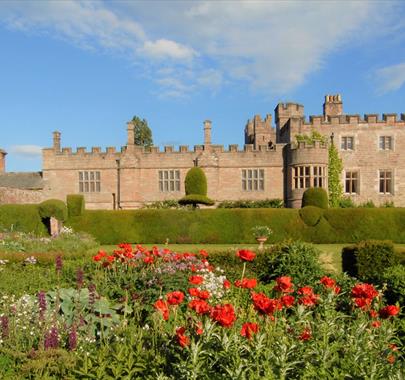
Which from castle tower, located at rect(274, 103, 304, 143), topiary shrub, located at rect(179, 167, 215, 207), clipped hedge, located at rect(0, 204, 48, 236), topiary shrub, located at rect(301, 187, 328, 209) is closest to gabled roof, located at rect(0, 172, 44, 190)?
clipped hedge, located at rect(0, 204, 48, 236)

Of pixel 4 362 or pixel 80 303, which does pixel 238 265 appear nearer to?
pixel 80 303

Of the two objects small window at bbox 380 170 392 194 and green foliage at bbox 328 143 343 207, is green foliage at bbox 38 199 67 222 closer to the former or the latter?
green foliage at bbox 328 143 343 207

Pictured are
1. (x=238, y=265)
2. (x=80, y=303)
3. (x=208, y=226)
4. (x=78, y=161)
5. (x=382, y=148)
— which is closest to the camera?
(x=80, y=303)

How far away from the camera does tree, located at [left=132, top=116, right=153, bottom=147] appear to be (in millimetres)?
46500

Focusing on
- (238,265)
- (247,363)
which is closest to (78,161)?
(238,265)

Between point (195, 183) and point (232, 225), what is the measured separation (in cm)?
758

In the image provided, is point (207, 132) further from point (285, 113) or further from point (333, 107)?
point (333, 107)

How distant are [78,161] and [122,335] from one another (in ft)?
87.5

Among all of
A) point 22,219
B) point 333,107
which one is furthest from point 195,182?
point 333,107

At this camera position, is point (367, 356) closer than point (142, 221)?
Yes

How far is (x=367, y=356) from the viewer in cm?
311

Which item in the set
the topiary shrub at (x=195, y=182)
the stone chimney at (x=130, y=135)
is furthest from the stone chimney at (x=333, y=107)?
the stone chimney at (x=130, y=135)

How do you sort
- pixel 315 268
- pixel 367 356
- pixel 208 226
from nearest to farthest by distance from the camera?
pixel 367 356
pixel 315 268
pixel 208 226

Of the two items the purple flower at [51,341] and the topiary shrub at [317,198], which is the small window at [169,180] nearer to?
the topiary shrub at [317,198]
